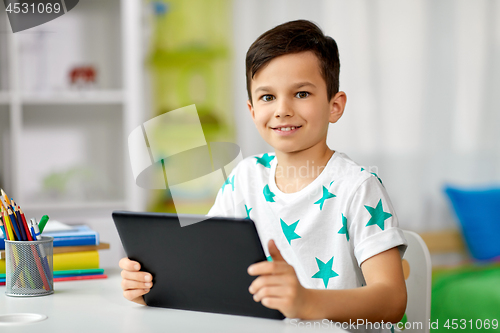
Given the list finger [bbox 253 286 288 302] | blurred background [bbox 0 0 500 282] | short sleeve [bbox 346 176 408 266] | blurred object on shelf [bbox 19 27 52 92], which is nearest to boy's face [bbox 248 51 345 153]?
short sleeve [bbox 346 176 408 266]

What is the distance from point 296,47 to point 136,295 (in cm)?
52

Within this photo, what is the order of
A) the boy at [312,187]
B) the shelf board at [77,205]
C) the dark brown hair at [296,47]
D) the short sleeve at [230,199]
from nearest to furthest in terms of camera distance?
1. the boy at [312,187]
2. the dark brown hair at [296,47]
3. the short sleeve at [230,199]
4. the shelf board at [77,205]

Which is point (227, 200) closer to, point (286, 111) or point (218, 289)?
point (286, 111)

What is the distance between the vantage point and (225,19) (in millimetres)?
2355

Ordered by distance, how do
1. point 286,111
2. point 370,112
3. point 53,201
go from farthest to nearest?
point 370,112 < point 53,201 < point 286,111

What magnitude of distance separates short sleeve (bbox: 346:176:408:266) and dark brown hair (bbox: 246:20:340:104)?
0.21m

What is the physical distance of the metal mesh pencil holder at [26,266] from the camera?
0.82 m

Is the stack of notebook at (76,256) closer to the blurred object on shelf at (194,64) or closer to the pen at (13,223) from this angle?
the pen at (13,223)

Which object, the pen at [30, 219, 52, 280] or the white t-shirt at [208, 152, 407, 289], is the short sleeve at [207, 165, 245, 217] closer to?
the white t-shirt at [208, 152, 407, 289]

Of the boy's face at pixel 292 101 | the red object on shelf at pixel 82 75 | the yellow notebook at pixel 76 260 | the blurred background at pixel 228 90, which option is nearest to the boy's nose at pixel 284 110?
the boy's face at pixel 292 101

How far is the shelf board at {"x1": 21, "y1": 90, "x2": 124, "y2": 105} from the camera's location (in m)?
2.19

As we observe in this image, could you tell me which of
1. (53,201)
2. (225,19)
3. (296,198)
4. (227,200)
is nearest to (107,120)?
(53,201)

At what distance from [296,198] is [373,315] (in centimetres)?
28

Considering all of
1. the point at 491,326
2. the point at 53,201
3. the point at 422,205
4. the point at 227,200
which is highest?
the point at 227,200
